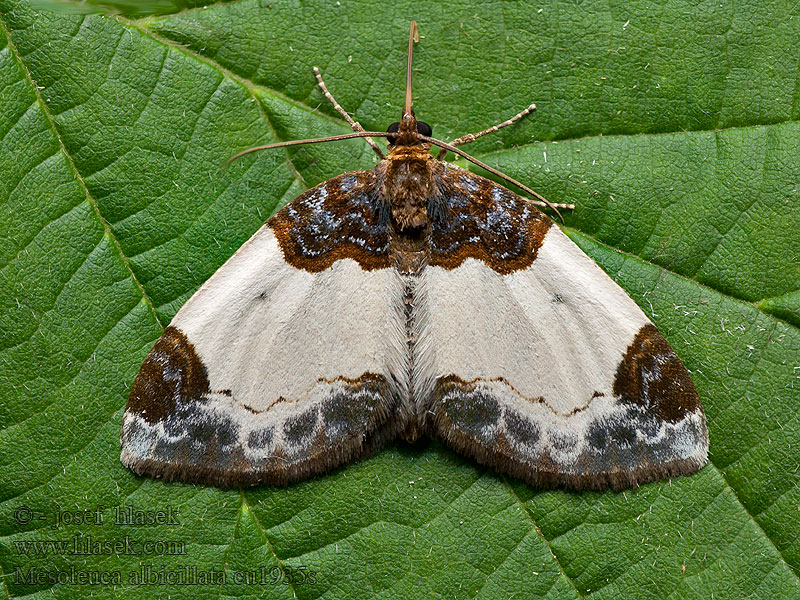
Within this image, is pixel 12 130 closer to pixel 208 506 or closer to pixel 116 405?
pixel 116 405

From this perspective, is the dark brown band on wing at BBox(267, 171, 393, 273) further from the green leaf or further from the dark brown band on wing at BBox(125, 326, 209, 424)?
the dark brown band on wing at BBox(125, 326, 209, 424)

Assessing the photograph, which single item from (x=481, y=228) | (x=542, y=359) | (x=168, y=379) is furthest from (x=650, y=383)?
(x=168, y=379)

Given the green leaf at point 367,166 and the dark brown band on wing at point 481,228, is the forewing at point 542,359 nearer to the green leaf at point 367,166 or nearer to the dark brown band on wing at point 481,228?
the dark brown band on wing at point 481,228

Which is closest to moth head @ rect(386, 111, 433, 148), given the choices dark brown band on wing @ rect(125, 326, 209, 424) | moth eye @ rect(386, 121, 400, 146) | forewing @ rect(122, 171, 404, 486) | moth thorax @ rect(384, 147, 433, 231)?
moth eye @ rect(386, 121, 400, 146)

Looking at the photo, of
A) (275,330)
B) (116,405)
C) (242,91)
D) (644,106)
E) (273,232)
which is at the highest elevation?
(242,91)


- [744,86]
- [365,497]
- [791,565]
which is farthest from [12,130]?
[791,565]

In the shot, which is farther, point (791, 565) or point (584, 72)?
point (584, 72)
